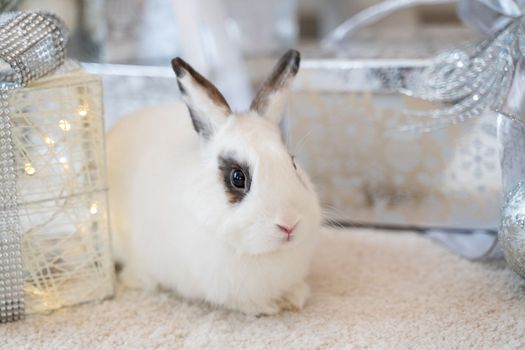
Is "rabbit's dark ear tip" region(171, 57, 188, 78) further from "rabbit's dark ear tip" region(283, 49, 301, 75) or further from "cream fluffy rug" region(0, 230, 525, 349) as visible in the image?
"cream fluffy rug" region(0, 230, 525, 349)

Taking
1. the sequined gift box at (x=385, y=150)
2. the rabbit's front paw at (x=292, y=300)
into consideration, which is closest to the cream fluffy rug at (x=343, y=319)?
the rabbit's front paw at (x=292, y=300)

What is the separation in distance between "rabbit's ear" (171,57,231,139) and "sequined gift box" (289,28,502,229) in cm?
38

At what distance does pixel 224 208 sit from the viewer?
1.00 metres

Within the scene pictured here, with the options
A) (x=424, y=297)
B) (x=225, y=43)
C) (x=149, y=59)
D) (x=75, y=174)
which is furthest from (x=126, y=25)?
(x=424, y=297)

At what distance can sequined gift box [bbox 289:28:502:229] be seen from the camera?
138 cm

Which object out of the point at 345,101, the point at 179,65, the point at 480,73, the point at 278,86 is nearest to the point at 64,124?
the point at 179,65

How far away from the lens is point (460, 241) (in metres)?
1.37

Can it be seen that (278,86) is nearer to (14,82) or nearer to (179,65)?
Answer: (179,65)

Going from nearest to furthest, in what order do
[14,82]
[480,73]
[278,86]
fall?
[14,82]
[278,86]
[480,73]

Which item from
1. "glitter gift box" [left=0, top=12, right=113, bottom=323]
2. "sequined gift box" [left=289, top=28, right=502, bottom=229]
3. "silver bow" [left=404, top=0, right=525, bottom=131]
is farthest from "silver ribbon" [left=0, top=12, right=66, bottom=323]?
"silver bow" [left=404, top=0, right=525, bottom=131]

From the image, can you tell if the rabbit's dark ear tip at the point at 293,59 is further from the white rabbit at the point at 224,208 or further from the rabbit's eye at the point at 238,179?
the rabbit's eye at the point at 238,179

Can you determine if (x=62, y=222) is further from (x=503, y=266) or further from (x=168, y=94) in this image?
(x=503, y=266)

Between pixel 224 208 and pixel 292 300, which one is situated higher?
pixel 224 208

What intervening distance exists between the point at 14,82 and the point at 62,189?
0.60ft
